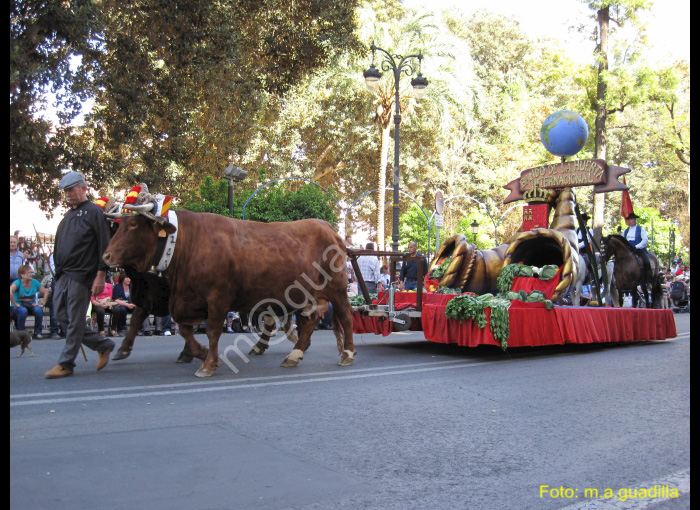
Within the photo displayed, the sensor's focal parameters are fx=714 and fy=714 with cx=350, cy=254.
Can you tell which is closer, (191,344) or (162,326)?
(191,344)

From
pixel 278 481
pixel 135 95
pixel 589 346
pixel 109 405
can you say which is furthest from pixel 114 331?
pixel 278 481

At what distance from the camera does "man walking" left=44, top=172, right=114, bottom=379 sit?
25.0ft

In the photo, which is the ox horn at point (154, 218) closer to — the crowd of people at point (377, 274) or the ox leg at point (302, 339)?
the ox leg at point (302, 339)

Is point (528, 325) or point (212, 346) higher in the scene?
point (528, 325)

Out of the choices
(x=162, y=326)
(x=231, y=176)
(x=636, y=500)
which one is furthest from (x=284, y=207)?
(x=636, y=500)

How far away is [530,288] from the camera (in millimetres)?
11000

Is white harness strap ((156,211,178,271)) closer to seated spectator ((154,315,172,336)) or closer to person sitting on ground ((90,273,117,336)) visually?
person sitting on ground ((90,273,117,336))

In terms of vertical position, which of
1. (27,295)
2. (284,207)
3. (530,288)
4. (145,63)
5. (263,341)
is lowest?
(263,341)

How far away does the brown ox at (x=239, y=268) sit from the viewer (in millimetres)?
7855

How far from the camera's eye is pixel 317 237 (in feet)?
29.4

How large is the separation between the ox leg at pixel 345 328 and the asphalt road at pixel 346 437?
0.21m

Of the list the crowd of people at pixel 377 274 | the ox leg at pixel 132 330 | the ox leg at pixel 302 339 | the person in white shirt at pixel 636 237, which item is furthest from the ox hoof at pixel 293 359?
the person in white shirt at pixel 636 237

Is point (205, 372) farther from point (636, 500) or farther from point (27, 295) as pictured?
point (27, 295)

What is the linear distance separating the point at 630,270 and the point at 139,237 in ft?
33.7
